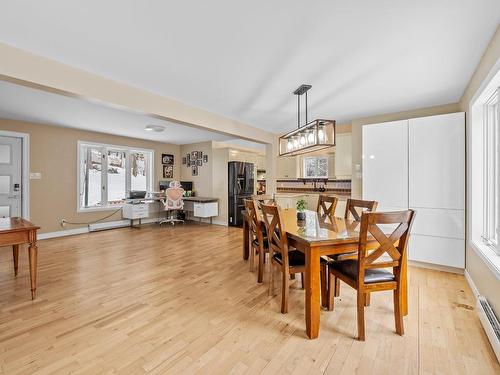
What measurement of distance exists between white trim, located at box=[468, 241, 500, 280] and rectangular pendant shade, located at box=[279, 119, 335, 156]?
1649mm

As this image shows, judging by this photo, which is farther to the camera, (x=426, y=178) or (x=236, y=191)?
(x=236, y=191)

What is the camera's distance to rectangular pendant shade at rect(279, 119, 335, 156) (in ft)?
8.50

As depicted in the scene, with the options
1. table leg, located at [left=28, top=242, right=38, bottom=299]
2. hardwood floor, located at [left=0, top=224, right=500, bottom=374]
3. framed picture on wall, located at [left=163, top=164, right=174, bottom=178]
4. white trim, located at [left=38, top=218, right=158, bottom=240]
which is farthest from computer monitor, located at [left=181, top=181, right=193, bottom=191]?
table leg, located at [left=28, top=242, right=38, bottom=299]

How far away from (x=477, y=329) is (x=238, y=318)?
1.90 meters

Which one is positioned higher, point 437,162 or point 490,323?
point 437,162

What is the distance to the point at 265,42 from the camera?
2045mm

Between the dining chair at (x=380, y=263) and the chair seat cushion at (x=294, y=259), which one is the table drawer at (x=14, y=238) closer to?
the chair seat cushion at (x=294, y=259)

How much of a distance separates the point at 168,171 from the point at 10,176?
3.46 metres

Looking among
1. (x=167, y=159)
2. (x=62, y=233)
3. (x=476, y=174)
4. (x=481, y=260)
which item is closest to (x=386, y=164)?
(x=476, y=174)

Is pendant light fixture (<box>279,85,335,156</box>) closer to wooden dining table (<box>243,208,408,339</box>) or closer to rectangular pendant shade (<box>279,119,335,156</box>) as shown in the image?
rectangular pendant shade (<box>279,119,335,156</box>)

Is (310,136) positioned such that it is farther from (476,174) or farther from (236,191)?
(236,191)

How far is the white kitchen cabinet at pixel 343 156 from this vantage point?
15.7 ft

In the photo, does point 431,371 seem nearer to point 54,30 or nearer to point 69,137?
point 54,30

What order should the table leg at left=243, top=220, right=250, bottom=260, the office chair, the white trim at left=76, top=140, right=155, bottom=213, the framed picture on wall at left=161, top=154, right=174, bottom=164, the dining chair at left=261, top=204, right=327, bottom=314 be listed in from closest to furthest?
1. the dining chair at left=261, top=204, right=327, bottom=314
2. the table leg at left=243, top=220, right=250, bottom=260
3. the white trim at left=76, top=140, right=155, bottom=213
4. the office chair
5. the framed picture on wall at left=161, top=154, right=174, bottom=164
